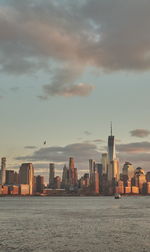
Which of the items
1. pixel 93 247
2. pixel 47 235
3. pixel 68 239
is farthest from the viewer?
pixel 47 235

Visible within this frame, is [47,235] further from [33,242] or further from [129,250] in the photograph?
[129,250]

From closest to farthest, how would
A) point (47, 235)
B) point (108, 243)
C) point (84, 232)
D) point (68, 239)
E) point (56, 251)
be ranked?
point (56, 251) < point (108, 243) < point (68, 239) < point (47, 235) < point (84, 232)

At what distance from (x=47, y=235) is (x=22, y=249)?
17918 mm

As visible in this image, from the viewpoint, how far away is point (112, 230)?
8775cm

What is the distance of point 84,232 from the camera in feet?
278

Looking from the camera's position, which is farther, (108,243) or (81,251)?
(108,243)

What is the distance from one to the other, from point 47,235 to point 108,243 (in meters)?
16.7

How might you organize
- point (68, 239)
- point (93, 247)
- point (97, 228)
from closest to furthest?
point (93, 247), point (68, 239), point (97, 228)

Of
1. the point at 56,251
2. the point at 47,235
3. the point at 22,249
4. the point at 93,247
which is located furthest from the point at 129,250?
the point at 47,235

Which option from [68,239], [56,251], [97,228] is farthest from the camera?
[97,228]

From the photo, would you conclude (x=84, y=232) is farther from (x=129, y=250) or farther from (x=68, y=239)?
(x=129, y=250)

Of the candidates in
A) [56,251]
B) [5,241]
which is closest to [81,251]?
[56,251]

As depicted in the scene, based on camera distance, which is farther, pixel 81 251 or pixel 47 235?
pixel 47 235

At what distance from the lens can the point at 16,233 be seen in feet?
269
